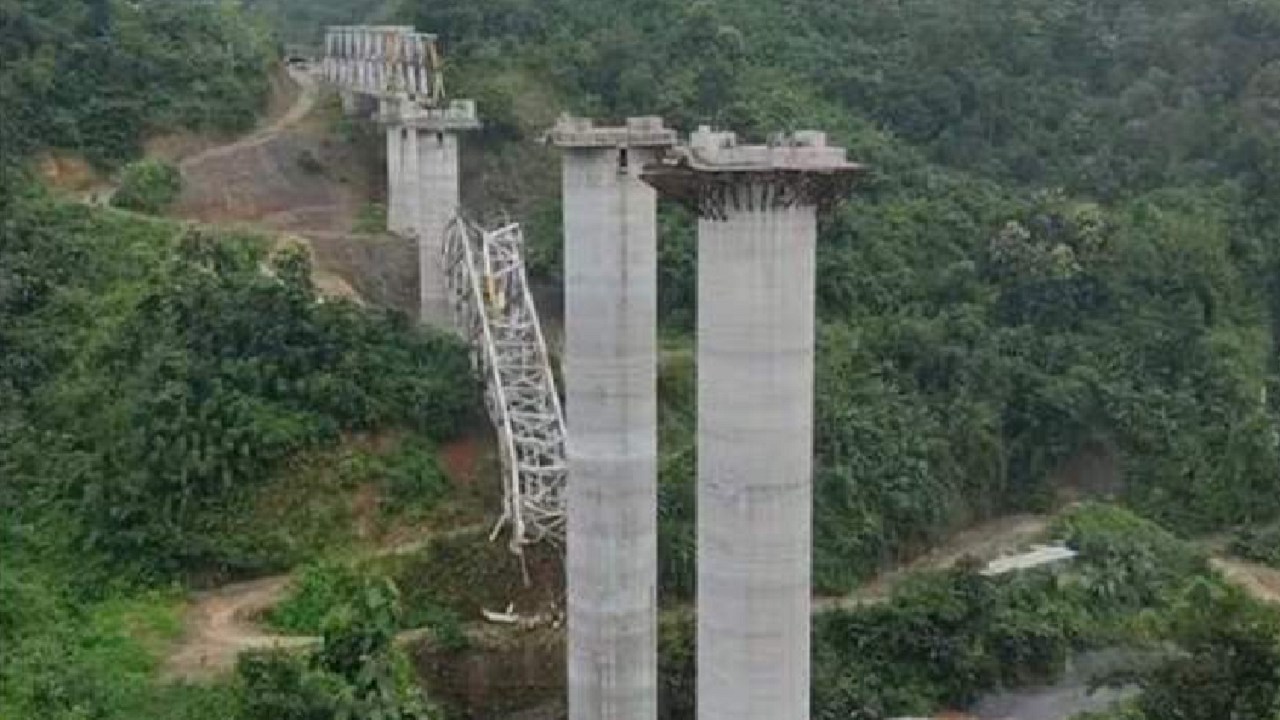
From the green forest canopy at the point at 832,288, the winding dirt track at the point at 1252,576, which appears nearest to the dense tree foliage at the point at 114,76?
the green forest canopy at the point at 832,288

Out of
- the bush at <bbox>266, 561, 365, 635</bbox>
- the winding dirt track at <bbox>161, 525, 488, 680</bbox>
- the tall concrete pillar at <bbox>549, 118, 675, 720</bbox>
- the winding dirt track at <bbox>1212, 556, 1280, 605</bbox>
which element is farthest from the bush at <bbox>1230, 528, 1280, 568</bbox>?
the bush at <bbox>266, 561, 365, 635</bbox>

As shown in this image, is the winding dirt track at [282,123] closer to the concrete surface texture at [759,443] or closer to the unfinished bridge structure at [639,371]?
the unfinished bridge structure at [639,371]

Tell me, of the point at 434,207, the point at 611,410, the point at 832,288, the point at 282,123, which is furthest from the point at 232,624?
the point at 282,123

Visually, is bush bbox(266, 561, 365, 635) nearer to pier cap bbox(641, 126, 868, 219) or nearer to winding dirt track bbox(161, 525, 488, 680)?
winding dirt track bbox(161, 525, 488, 680)

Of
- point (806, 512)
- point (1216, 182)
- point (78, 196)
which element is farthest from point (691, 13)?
point (806, 512)

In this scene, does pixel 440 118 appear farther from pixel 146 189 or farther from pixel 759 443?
pixel 759 443
